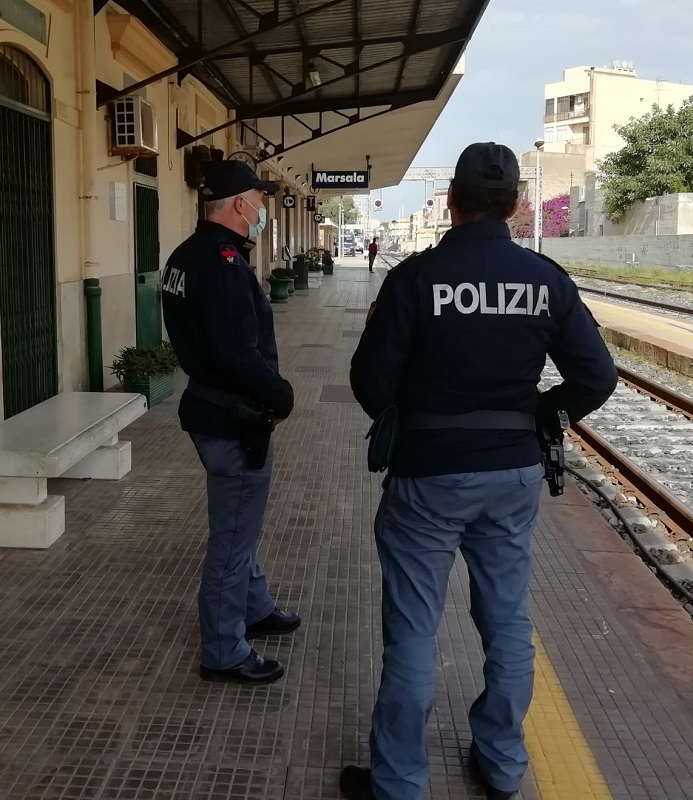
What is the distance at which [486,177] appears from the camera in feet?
8.15

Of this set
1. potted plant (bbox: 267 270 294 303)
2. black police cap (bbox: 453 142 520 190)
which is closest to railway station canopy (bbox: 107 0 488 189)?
potted plant (bbox: 267 270 294 303)

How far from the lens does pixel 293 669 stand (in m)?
3.43

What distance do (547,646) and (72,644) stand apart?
1957mm

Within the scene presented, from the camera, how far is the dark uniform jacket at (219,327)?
2936mm

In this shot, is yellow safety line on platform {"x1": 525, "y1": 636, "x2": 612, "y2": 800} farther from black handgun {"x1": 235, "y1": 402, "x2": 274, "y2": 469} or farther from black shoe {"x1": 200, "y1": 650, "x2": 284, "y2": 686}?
black handgun {"x1": 235, "y1": 402, "x2": 274, "y2": 469}

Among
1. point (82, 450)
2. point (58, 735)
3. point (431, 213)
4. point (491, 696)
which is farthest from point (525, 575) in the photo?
point (431, 213)

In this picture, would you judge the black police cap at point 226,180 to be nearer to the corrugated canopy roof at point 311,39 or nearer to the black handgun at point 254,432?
the black handgun at point 254,432

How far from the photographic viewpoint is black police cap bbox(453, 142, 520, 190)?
248 cm

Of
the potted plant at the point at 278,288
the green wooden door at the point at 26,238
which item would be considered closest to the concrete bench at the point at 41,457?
the green wooden door at the point at 26,238

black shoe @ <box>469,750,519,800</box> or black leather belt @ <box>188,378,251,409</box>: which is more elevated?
black leather belt @ <box>188,378,251,409</box>

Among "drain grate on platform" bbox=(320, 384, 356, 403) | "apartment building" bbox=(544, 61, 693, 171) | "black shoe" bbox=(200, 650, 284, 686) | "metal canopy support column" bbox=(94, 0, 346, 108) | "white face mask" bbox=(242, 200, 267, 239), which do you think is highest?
"apartment building" bbox=(544, 61, 693, 171)

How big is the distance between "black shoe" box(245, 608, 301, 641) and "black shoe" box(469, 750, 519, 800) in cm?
111

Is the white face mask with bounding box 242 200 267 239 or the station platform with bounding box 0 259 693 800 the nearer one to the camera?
the station platform with bounding box 0 259 693 800

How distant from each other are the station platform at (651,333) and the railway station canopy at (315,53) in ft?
17.4
